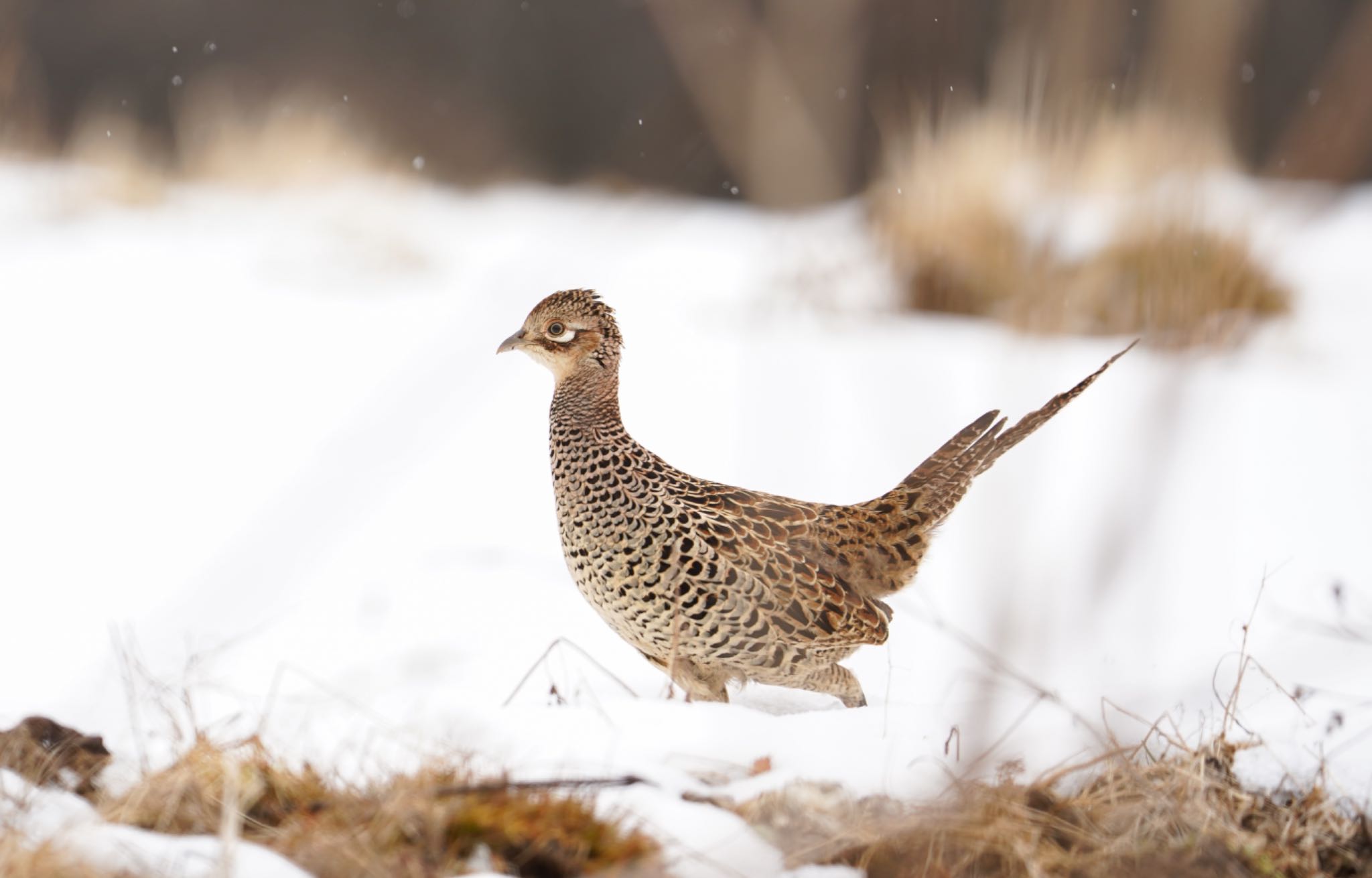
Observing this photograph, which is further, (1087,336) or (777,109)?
(1087,336)

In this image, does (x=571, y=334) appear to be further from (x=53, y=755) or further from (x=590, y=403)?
(x=53, y=755)

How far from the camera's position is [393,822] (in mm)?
1636

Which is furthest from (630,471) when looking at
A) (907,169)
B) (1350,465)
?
(907,169)

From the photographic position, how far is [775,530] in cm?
266

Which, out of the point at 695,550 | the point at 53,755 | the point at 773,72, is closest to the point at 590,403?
the point at 695,550

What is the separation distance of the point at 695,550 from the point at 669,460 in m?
2.23

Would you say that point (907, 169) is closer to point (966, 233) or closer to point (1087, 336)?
point (966, 233)

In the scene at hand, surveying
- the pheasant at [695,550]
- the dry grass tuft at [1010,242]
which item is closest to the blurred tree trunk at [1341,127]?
the pheasant at [695,550]

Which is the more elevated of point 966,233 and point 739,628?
point 966,233

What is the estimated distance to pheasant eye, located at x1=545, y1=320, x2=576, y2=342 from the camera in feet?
8.46

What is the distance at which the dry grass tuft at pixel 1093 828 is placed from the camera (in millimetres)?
1722

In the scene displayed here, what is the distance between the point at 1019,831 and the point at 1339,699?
1.11 metres

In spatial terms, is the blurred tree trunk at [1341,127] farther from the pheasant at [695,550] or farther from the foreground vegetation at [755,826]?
the pheasant at [695,550]

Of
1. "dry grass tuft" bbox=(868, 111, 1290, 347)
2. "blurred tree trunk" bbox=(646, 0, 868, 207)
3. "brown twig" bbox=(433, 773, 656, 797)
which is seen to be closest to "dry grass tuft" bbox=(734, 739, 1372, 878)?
"brown twig" bbox=(433, 773, 656, 797)
